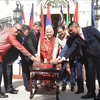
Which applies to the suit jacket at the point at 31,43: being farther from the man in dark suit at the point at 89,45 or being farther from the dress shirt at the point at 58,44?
the man in dark suit at the point at 89,45

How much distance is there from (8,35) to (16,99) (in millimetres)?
1292

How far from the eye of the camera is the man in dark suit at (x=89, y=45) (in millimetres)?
5195

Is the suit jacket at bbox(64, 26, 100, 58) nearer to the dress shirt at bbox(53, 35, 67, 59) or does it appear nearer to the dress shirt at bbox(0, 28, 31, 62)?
the dress shirt at bbox(53, 35, 67, 59)

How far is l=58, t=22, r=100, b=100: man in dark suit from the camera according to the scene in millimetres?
5195

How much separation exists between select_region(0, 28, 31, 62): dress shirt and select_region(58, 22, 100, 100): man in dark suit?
Result: 0.88 m

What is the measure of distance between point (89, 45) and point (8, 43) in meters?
1.62

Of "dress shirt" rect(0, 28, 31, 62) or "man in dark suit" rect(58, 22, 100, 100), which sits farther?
"dress shirt" rect(0, 28, 31, 62)

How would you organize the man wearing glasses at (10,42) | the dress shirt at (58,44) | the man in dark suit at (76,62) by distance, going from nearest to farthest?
the man wearing glasses at (10,42), the man in dark suit at (76,62), the dress shirt at (58,44)

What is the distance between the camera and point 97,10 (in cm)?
1390

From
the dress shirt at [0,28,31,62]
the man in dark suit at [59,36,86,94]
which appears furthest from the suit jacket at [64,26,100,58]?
the dress shirt at [0,28,31,62]

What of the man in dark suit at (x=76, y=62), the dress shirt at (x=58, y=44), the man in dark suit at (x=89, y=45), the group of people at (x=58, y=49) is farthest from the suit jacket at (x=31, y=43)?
the man in dark suit at (x=89, y=45)

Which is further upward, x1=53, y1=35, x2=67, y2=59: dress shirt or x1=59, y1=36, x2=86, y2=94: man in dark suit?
x1=53, y1=35, x2=67, y2=59: dress shirt

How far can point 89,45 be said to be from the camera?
17.2 feet

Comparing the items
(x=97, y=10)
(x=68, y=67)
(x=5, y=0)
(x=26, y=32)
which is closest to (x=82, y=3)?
(x=97, y=10)
